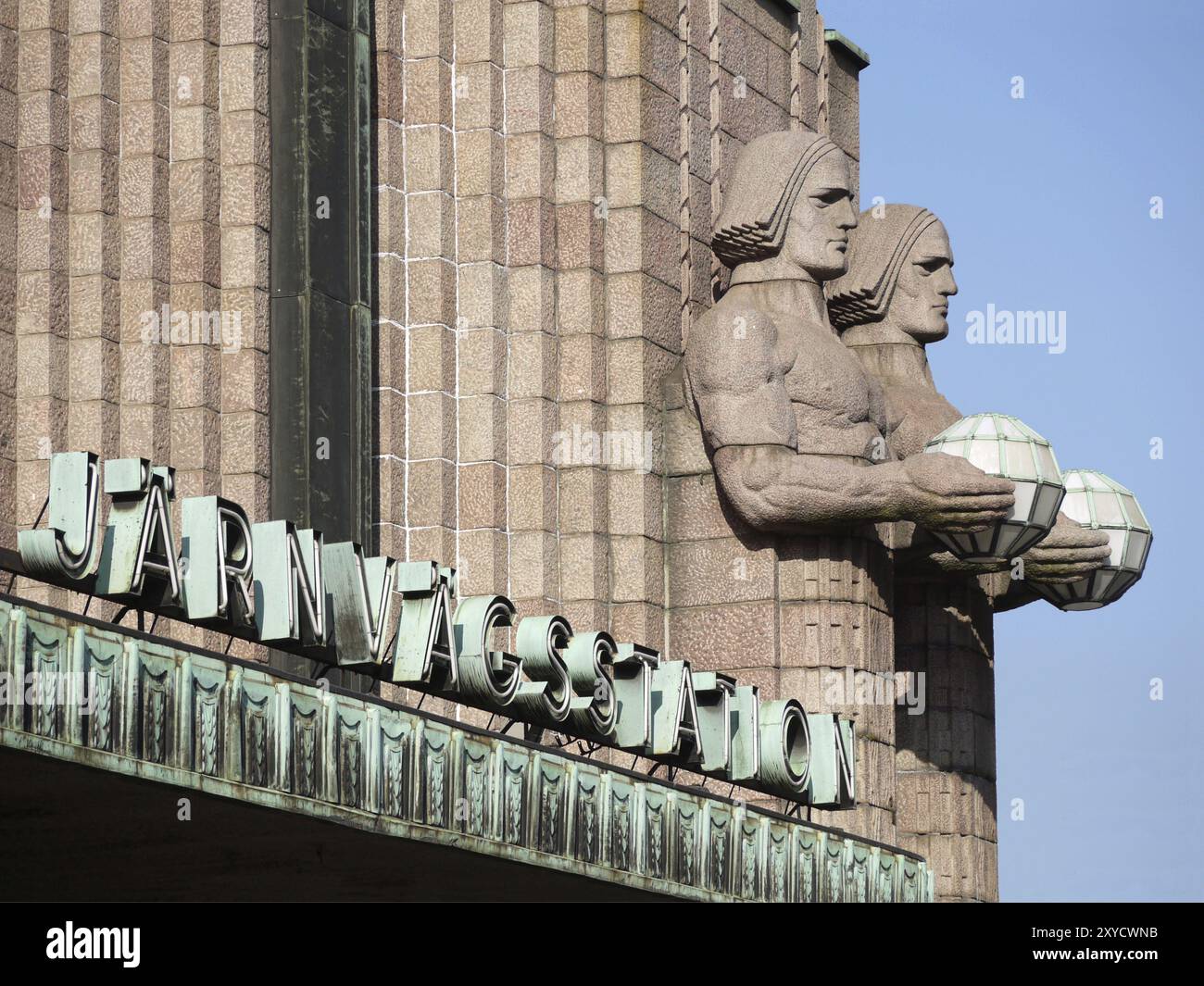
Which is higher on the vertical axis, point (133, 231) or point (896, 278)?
point (896, 278)

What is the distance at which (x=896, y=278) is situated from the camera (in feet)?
110

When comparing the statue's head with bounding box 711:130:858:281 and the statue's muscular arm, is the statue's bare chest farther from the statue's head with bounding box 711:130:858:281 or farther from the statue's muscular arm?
the statue's head with bounding box 711:130:858:281

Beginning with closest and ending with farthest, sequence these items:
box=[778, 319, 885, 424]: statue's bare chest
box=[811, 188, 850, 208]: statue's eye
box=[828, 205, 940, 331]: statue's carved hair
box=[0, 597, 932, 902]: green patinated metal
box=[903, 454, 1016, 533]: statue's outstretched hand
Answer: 1. box=[0, 597, 932, 902]: green patinated metal
2. box=[903, 454, 1016, 533]: statue's outstretched hand
3. box=[778, 319, 885, 424]: statue's bare chest
4. box=[811, 188, 850, 208]: statue's eye
5. box=[828, 205, 940, 331]: statue's carved hair

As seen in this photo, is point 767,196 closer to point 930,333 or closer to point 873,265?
point 873,265

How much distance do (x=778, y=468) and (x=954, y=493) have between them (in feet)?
5.60

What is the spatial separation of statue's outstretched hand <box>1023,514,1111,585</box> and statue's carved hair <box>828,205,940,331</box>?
3.15m

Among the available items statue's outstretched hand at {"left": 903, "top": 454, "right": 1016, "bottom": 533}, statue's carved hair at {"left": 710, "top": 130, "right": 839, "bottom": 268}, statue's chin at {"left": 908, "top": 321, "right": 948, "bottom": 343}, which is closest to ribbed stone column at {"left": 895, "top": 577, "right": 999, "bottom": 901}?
statue's chin at {"left": 908, "top": 321, "right": 948, "bottom": 343}

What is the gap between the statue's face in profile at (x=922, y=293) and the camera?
3366 cm

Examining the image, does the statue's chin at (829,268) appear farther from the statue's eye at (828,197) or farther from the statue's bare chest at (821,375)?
the statue's bare chest at (821,375)

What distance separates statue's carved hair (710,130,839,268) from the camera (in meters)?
31.4

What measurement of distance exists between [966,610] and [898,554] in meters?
2.26

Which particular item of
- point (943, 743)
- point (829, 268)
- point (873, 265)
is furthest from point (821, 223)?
point (943, 743)

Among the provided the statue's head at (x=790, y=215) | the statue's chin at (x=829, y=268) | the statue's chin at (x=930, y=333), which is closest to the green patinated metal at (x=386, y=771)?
the statue's chin at (x=829, y=268)
